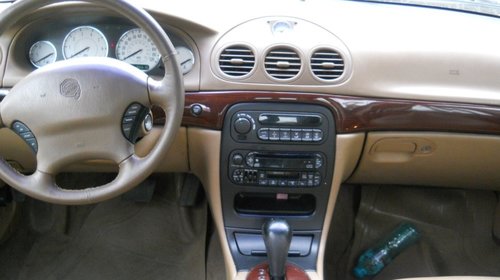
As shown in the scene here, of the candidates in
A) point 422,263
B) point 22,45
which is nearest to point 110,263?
point 22,45

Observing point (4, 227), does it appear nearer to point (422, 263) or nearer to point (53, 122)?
point (53, 122)

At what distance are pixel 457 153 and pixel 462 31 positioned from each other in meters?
0.36

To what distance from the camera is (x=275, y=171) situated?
1518 millimetres

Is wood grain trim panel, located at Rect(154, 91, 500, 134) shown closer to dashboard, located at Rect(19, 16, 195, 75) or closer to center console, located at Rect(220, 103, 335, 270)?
center console, located at Rect(220, 103, 335, 270)

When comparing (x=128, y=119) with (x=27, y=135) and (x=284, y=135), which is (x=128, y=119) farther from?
(x=284, y=135)

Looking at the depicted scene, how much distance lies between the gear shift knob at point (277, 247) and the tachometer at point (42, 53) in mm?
772

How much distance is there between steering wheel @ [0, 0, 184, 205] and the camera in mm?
→ 1175

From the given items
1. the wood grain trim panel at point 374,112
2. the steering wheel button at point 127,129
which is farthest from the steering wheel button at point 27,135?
the wood grain trim panel at point 374,112

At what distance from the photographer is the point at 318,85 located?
1479 millimetres

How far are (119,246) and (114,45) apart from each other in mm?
844

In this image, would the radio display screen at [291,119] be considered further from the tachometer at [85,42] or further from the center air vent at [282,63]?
the tachometer at [85,42]

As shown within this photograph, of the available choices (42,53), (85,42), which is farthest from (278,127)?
(42,53)

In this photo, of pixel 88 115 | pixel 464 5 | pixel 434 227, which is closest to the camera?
pixel 88 115

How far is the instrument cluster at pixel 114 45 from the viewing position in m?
1.48
